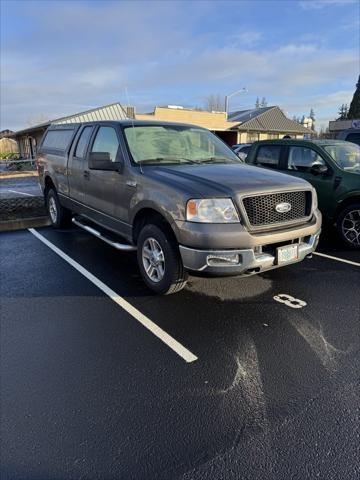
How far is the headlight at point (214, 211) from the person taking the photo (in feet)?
11.7

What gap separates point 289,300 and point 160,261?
1533 millimetres

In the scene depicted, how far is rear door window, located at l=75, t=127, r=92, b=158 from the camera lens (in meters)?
5.75

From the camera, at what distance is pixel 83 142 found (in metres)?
5.84

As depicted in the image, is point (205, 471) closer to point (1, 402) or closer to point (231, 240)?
point (1, 402)

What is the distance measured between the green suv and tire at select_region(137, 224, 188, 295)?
3.53 meters

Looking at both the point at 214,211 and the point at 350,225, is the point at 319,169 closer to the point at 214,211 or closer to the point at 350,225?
the point at 350,225

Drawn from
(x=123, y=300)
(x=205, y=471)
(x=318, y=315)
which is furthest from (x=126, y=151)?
(x=205, y=471)

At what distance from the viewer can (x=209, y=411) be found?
251 centimetres

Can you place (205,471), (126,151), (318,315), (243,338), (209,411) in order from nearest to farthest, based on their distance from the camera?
(205,471), (209,411), (243,338), (318,315), (126,151)

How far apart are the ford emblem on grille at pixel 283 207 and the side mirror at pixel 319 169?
2.83 metres

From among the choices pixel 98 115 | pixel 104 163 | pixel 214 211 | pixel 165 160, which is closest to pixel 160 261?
pixel 214 211

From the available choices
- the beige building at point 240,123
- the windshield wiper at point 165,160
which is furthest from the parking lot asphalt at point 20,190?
the beige building at point 240,123

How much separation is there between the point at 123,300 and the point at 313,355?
2.13m

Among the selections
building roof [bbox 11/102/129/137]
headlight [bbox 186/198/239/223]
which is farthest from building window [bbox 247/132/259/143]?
headlight [bbox 186/198/239/223]
